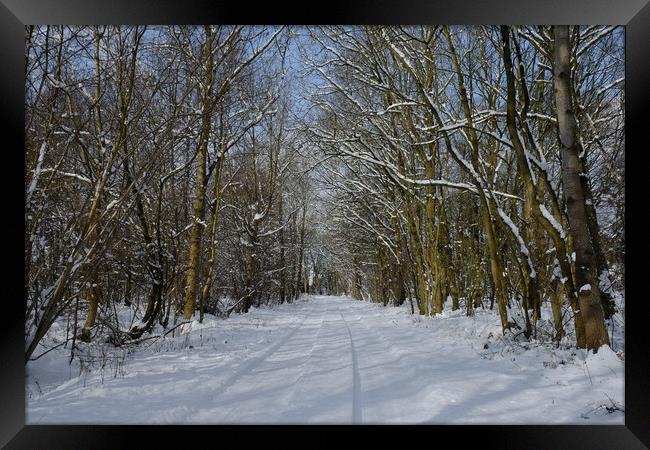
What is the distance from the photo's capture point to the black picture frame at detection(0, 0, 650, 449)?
2.93 m

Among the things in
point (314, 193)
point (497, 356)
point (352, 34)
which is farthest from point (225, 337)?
point (314, 193)

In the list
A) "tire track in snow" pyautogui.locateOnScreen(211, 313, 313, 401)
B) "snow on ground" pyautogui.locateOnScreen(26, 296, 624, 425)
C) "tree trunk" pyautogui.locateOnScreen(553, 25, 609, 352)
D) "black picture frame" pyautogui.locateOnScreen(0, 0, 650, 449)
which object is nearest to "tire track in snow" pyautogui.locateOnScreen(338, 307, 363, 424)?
"snow on ground" pyautogui.locateOnScreen(26, 296, 624, 425)

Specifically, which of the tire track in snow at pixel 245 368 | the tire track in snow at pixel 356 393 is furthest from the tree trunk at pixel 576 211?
the tire track in snow at pixel 245 368

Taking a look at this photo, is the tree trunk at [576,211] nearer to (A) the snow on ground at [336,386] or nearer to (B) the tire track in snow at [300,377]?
(A) the snow on ground at [336,386]

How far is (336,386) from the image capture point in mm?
4164

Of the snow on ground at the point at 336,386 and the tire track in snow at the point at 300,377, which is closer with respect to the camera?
the snow on ground at the point at 336,386

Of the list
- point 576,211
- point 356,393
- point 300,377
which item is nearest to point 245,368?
point 300,377

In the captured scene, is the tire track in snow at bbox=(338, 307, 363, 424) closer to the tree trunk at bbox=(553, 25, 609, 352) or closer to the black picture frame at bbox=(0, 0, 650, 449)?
the black picture frame at bbox=(0, 0, 650, 449)

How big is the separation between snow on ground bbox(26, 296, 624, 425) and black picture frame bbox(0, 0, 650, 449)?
188 millimetres

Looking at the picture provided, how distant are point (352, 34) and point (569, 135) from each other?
7.03m

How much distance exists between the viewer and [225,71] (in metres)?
8.42

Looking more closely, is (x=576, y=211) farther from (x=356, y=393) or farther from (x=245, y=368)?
(x=245, y=368)
